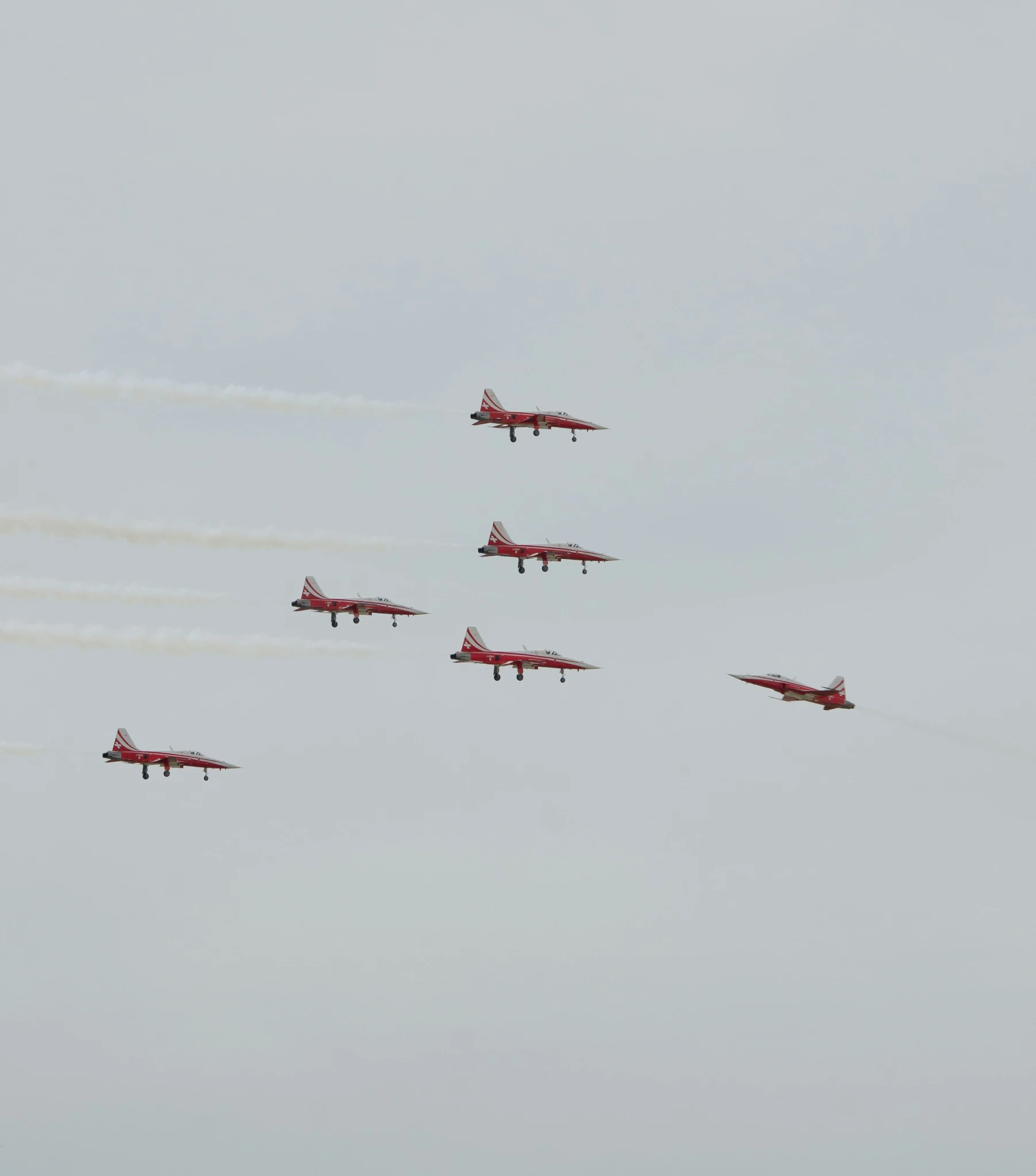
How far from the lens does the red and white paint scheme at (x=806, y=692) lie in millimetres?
176125

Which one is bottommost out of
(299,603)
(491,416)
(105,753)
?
(105,753)

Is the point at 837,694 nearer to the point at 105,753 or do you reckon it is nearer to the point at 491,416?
the point at 491,416

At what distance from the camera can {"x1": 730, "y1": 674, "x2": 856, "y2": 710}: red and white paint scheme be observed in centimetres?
17612

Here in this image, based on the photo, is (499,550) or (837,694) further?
(499,550)

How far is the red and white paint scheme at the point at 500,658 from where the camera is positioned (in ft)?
637

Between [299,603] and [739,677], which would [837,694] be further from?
[299,603]

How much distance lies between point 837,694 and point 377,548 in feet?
122

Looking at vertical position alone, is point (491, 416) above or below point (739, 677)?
above

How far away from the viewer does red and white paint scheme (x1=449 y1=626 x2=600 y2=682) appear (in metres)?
194

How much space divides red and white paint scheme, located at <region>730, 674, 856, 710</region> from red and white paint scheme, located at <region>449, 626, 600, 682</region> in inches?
1006

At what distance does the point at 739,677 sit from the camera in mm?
171500

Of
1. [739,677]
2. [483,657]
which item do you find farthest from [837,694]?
[483,657]

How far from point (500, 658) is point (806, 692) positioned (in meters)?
28.9

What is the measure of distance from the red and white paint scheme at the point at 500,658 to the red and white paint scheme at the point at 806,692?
2554cm
